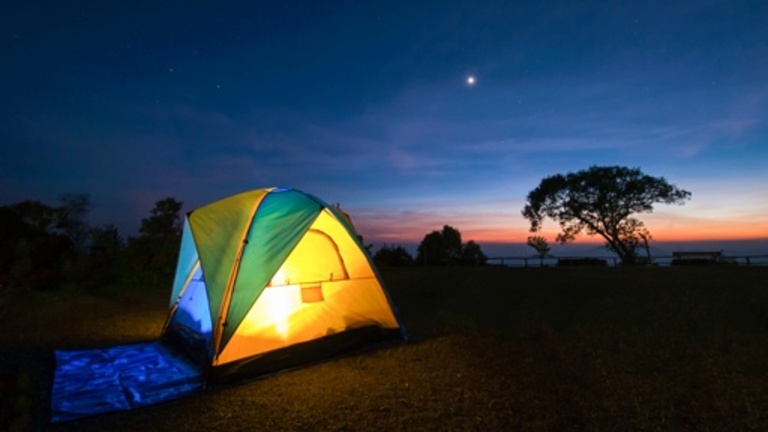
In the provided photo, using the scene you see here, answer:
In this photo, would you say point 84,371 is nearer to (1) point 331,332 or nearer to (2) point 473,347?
(1) point 331,332

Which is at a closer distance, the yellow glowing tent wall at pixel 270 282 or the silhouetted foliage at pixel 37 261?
the yellow glowing tent wall at pixel 270 282

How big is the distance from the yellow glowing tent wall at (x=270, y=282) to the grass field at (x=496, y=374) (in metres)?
0.53

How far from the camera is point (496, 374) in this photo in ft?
15.4

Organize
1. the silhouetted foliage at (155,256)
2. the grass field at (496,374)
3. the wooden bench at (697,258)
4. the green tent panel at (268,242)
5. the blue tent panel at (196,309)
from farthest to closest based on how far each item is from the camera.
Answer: the wooden bench at (697,258) → the silhouetted foliage at (155,256) → the blue tent panel at (196,309) → the green tent panel at (268,242) → the grass field at (496,374)

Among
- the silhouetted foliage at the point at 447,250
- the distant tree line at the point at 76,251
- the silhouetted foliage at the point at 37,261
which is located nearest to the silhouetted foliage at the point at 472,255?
the silhouetted foliage at the point at 447,250

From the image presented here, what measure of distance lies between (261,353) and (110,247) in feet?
40.0

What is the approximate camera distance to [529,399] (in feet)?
13.1

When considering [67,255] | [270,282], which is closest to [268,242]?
[270,282]

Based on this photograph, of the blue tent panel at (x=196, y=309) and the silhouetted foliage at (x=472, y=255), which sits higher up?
the silhouetted foliage at (x=472, y=255)

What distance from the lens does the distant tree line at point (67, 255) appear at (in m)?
10.7

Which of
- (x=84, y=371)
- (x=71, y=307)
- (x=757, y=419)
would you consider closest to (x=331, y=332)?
(x=84, y=371)

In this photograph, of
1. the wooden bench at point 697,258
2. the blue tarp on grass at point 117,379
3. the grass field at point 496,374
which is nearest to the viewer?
the grass field at point 496,374

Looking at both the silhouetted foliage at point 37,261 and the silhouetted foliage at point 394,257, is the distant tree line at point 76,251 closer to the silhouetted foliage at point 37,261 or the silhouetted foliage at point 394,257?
the silhouetted foliage at point 37,261

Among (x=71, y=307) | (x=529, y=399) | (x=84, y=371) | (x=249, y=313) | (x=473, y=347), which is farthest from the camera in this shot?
(x=71, y=307)
